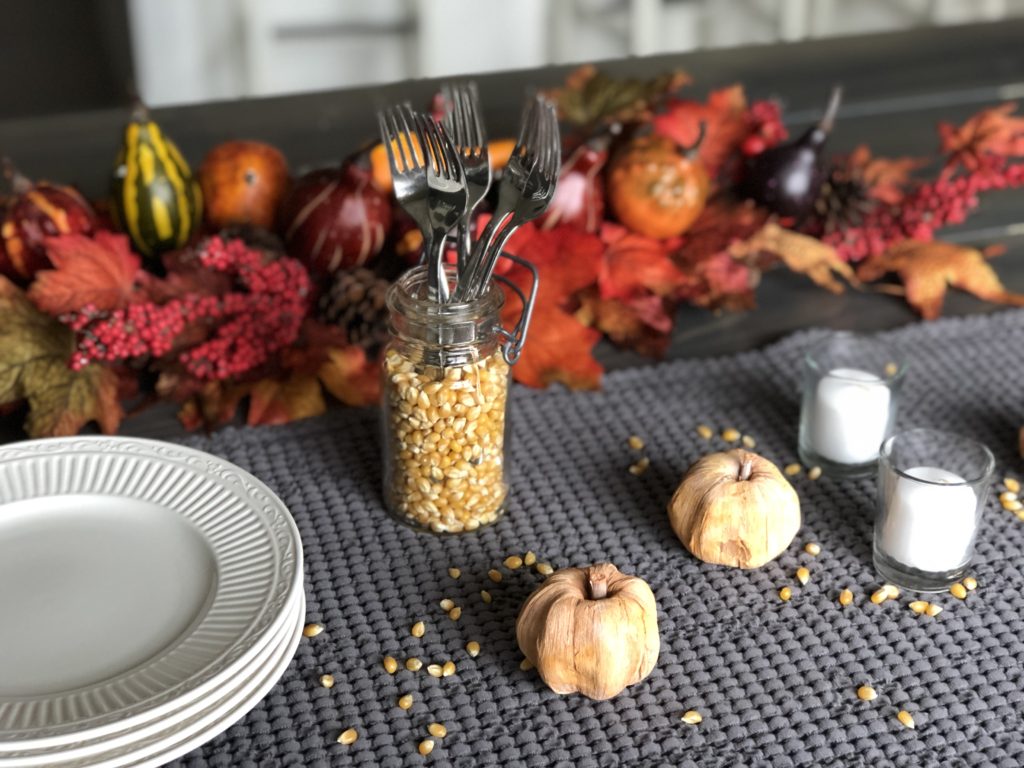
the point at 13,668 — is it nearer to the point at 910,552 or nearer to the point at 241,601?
the point at 241,601

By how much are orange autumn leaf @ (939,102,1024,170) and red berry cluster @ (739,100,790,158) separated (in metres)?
0.18

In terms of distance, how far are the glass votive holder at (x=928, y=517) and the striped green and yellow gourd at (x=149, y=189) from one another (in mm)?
643

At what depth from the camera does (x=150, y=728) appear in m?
0.63

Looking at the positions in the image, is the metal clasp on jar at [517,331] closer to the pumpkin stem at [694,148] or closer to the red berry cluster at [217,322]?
the red berry cluster at [217,322]

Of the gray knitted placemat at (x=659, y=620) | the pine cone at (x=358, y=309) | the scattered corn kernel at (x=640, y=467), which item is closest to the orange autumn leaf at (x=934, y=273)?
the gray knitted placemat at (x=659, y=620)

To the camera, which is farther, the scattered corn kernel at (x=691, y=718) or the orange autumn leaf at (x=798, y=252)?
the orange autumn leaf at (x=798, y=252)

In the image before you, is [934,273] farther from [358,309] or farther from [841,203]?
[358,309]

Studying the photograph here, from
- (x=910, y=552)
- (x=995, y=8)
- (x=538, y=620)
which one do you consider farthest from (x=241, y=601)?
(x=995, y=8)

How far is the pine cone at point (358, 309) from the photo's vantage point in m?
1.02

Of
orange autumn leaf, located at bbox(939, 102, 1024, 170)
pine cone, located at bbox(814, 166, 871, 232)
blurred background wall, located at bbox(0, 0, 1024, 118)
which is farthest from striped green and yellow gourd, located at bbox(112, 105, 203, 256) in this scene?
blurred background wall, located at bbox(0, 0, 1024, 118)

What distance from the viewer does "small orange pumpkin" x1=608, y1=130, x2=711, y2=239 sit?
1.12 m

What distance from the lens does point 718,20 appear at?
306 centimetres

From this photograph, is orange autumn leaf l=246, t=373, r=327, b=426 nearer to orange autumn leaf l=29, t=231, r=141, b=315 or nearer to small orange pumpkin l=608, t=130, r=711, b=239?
orange autumn leaf l=29, t=231, r=141, b=315

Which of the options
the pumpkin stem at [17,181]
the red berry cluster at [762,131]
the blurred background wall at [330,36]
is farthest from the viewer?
the blurred background wall at [330,36]
